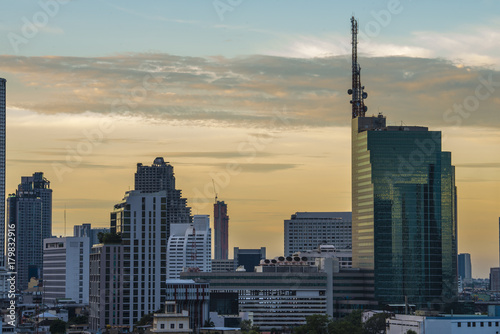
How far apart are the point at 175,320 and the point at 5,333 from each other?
35.7 meters

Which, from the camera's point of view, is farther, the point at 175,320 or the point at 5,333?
the point at 5,333

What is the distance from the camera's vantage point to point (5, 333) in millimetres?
197750

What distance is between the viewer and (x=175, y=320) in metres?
184
